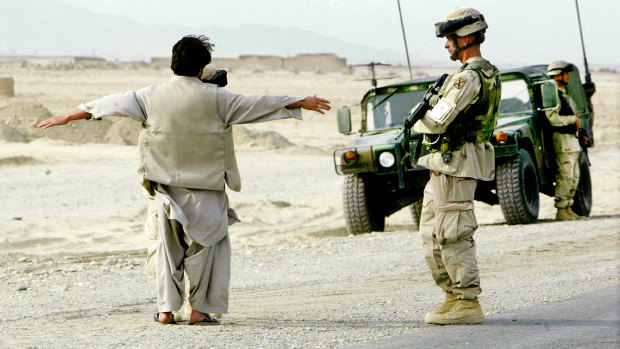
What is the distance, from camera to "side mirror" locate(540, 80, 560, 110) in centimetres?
1196

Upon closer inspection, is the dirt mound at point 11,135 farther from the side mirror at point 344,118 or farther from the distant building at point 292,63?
the distant building at point 292,63

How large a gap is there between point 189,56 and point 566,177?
25.8 ft

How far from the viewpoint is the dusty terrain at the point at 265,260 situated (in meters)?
6.28

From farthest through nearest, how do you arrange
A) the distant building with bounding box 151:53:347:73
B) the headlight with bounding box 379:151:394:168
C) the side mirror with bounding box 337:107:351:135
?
1. the distant building with bounding box 151:53:347:73
2. the headlight with bounding box 379:151:394:168
3. the side mirror with bounding box 337:107:351:135

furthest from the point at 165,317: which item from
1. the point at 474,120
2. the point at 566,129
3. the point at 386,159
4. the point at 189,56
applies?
the point at 566,129

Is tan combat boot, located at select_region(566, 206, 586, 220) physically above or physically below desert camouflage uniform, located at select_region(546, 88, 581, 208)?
below

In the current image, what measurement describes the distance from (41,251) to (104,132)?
17000 mm

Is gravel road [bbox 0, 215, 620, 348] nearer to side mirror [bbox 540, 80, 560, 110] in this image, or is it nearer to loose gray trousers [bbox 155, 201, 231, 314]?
loose gray trousers [bbox 155, 201, 231, 314]

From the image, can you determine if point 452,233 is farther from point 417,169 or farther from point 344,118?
point 344,118

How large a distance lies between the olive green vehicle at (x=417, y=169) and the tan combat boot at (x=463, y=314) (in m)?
5.27

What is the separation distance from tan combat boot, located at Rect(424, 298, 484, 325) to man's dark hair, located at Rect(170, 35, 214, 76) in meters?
1.91

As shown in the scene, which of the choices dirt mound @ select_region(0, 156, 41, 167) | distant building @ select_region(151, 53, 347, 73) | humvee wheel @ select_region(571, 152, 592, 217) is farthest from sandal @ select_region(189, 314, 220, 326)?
distant building @ select_region(151, 53, 347, 73)

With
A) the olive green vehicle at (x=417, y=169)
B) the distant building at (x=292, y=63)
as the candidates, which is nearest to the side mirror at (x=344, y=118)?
the olive green vehicle at (x=417, y=169)

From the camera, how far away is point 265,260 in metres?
10.5
